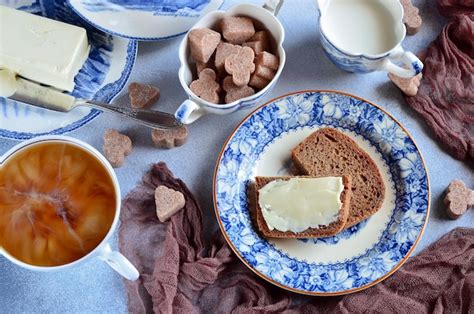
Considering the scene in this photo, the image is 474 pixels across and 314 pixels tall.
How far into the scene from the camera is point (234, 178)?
163 centimetres

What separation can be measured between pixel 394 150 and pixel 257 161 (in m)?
0.32

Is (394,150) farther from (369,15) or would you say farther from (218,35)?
(218,35)

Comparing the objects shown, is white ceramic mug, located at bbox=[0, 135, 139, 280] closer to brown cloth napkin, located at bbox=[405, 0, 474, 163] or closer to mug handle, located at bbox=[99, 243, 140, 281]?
mug handle, located at bbox=[99, 243, 140, 281]

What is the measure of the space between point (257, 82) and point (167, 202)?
34 centimetres

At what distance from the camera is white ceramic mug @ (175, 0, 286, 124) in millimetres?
1592

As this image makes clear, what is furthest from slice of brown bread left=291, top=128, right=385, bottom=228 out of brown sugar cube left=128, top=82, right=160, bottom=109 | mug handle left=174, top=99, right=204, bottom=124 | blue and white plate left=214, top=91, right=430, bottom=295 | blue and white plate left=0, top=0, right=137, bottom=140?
blue and white plate left=0, top=0, right=137, bottom=140

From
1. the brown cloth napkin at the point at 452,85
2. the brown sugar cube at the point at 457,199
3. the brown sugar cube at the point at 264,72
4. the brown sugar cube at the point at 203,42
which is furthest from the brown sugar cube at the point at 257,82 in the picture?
the brown sugar cube at the point at 457,199

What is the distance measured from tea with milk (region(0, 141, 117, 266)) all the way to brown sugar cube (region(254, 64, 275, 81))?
Result: 18.4 inches

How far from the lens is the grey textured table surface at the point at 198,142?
1602mm

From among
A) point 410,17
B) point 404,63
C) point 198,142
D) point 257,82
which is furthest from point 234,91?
point 410,17

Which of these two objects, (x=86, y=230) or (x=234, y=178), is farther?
(x=234, y=178)

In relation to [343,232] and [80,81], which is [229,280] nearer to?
[343,232]

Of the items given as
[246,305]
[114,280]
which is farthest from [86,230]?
[246,305]

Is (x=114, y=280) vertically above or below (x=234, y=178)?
below
